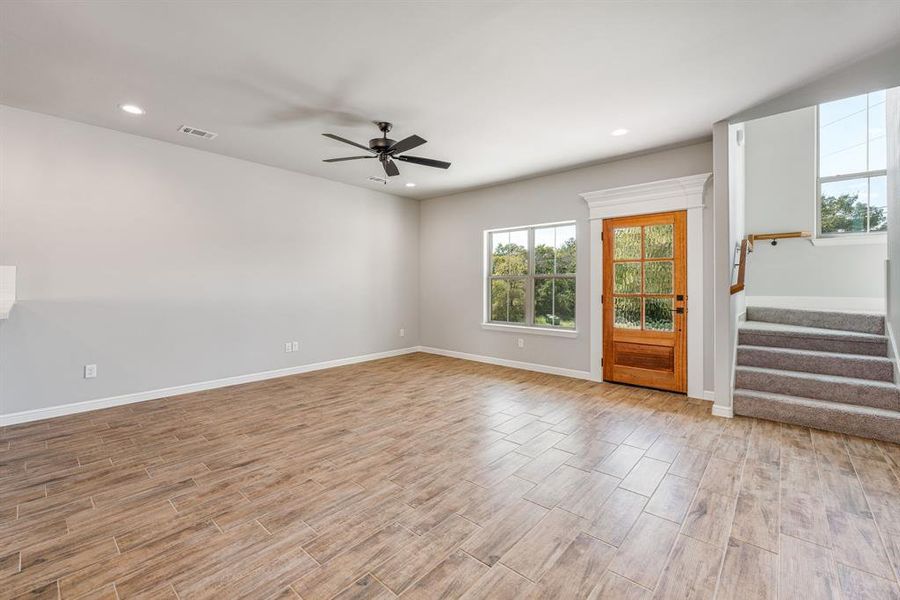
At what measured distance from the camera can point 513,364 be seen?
5875 mm

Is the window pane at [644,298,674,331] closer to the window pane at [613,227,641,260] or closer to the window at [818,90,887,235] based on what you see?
the window pane at [613,227,641,260]

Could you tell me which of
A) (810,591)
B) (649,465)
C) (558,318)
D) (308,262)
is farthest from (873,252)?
(308,262)

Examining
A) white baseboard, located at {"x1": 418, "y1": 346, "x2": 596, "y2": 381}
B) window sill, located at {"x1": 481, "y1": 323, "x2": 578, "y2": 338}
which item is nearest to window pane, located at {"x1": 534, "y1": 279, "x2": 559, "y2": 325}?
window sill, located at {"x1": 481, "y1": 323, "x2": 578, "y2": 338}

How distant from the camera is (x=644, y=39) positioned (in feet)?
8.05

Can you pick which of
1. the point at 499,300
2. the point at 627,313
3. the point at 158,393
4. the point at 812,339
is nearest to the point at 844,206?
the point at 812,339

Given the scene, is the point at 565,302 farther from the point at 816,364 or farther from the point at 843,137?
the point at 843,137

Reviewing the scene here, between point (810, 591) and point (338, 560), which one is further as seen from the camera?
point (338, 560)

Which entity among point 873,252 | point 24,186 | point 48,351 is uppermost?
point 24,186

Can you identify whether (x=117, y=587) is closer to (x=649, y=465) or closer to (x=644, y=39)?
(x=649, y=465)

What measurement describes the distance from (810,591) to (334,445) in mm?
2858

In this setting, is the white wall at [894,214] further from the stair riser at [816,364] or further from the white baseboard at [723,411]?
the white baseboard at [723,411]

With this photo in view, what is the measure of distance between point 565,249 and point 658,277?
1.34 metres

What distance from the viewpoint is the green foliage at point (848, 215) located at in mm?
4684

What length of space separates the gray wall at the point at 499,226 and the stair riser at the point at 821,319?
1246 millimetres
